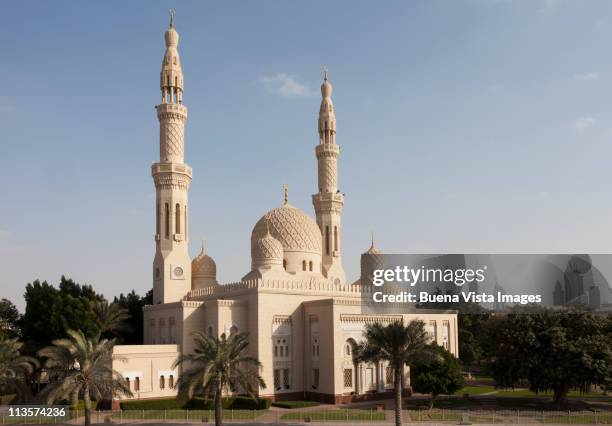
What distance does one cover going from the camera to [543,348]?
38.9 metres

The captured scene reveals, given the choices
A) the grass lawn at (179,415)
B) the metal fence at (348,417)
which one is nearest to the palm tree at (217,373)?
the metal fence at (348,417)

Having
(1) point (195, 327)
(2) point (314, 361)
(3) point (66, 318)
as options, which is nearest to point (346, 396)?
(2) point (314, 361)

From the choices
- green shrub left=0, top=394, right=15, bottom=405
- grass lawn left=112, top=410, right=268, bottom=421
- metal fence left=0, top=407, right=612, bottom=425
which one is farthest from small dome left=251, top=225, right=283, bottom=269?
green shrub left=0, top=394, right=15, bottom=405

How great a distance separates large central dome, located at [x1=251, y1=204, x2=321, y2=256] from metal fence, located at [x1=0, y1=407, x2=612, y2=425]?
663 inches

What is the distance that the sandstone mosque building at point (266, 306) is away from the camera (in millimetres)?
42062

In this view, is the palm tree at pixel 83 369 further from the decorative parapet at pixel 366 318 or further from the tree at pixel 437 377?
the tree at pixel 437 377

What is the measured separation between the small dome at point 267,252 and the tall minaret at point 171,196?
5216 mm

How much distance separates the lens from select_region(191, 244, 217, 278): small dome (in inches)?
1991

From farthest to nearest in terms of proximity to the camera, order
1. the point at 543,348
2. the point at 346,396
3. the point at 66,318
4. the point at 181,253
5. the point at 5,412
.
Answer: the point at 181,253
the point at 66,318
the point at 346,396
the point at 543,348
the point at 5,412

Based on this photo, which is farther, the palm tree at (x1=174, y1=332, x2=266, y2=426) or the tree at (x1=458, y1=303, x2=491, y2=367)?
the tree at (x1=458, y1=303, x2=491, y2=367)

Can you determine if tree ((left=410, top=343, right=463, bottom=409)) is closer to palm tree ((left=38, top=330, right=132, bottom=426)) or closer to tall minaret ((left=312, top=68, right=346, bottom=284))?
tall minaret ((left=312, top=68, right=346, bottom=284))

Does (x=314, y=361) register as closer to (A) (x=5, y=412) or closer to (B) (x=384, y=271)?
(B) (x=384, y=271)

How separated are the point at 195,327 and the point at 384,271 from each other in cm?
1654

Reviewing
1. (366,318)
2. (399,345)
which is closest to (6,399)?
(366,318)
